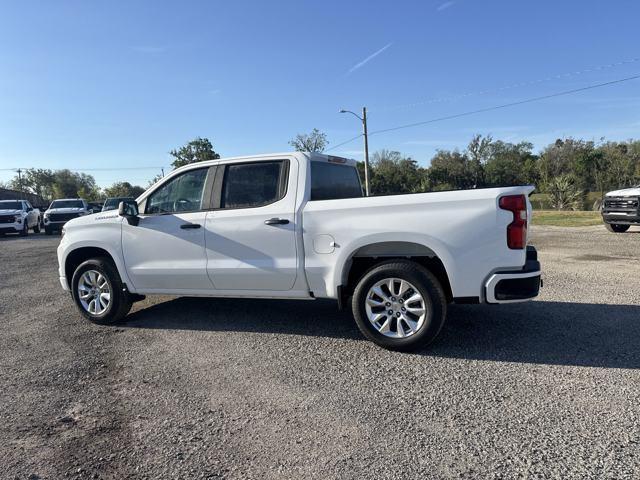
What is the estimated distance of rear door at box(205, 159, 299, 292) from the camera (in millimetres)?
4758

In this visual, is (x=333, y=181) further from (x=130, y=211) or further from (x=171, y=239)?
(x=130, y=211)

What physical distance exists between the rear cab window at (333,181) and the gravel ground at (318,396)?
1513 millimetres

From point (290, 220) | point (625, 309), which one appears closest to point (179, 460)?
point (290, 220)

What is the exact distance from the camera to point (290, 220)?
4.71m

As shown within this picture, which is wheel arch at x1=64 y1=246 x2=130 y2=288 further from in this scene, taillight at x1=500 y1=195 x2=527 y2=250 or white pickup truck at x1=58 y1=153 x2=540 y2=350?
taillight at x1=500 y1=195 x2=527 y2=250

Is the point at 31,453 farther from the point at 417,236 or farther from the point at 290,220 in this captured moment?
the point at 417,236

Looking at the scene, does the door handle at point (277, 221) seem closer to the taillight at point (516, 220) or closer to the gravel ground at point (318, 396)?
the gravel ground at point (318, 396)

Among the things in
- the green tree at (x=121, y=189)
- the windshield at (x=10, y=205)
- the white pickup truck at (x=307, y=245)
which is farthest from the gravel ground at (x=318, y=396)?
the green tree at (x=121, y=189)

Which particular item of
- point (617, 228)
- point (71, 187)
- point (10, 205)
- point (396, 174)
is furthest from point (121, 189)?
point (617, 228)

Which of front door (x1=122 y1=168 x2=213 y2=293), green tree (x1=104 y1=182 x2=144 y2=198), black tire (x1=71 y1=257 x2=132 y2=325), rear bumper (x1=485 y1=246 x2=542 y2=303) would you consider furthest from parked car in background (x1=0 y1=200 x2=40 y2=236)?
green tree (x1=104 y1=182 x2=144 y2=198)

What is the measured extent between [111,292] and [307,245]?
2633 millimetres

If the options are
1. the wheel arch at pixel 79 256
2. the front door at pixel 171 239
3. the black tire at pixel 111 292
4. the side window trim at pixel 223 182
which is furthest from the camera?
the wheel arch at pixel 79 256

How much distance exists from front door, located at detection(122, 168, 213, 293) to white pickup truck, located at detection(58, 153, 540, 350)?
0.04 feet

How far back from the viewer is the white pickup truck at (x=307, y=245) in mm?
4062
